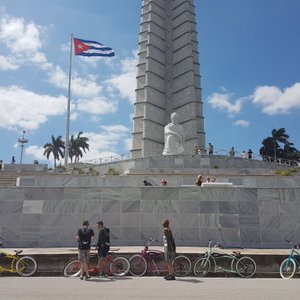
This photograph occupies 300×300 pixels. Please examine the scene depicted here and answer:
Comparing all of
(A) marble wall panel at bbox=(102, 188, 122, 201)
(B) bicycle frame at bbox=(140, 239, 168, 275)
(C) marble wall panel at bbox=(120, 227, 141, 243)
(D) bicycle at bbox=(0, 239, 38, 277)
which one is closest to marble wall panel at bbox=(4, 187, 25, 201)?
(A) marble wall panel at bbox=(102, 188, 122, 201)

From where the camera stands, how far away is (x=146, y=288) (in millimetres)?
8180

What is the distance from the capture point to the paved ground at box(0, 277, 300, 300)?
7.26m

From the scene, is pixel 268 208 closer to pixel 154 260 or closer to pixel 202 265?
pixel 202 265

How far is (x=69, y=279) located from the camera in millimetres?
9648

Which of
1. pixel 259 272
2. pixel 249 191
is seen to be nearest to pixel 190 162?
pixel 249 191

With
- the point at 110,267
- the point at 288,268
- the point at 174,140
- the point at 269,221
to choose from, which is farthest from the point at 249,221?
the point at 174,140

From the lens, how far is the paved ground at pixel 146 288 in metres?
7.26

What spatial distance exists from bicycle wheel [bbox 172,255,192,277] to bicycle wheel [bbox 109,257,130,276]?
1.37m

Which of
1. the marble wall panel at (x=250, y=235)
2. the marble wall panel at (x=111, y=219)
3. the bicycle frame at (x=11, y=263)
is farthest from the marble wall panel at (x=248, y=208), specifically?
the bicycle frame at (x=11, y=263)

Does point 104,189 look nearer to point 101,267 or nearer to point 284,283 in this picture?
point 101,267

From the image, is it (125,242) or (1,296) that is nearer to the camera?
(1,296)

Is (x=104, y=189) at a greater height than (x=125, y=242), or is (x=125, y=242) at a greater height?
(x=104, y=189)

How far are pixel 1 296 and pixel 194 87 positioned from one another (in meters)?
44.6

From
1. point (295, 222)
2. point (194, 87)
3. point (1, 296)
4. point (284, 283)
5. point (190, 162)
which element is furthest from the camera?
point (194, 87)
